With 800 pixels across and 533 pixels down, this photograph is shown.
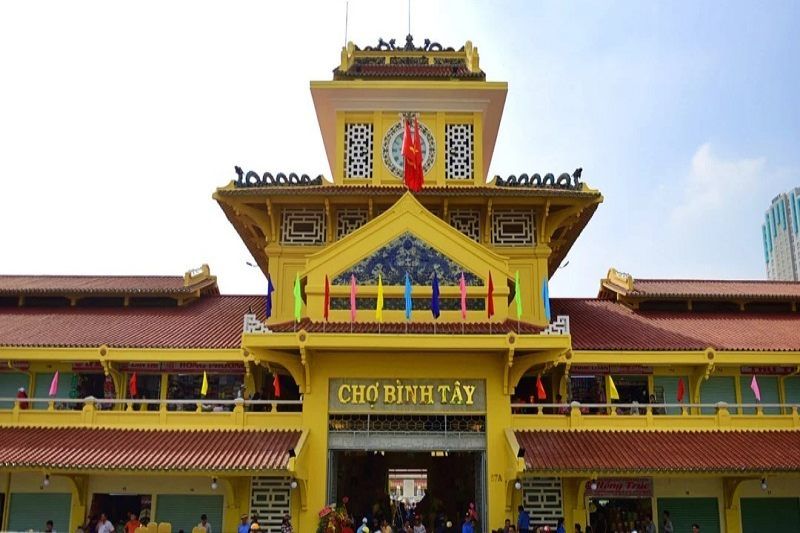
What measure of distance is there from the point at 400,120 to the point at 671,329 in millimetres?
10520

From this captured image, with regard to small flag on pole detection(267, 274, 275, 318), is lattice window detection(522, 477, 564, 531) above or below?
below

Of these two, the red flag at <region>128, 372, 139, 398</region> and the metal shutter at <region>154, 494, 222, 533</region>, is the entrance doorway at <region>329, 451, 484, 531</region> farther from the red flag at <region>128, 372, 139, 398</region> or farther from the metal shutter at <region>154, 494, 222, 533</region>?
the red flag at <region>128, 372, 139, 398</region>

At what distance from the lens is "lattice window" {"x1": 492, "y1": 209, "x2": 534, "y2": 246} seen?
21516 millimetres

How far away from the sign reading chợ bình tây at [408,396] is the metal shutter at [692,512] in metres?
5.90

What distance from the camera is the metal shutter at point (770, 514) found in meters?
19.8

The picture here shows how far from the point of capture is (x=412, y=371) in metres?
18.6

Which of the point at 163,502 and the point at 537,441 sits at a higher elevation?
the point at 537,441

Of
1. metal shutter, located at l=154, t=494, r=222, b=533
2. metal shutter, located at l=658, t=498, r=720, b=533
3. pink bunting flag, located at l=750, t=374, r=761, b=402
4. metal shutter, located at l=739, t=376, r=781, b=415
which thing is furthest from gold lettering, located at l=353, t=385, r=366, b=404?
metal shutter, located at l=739, t=376, r=781, b=415

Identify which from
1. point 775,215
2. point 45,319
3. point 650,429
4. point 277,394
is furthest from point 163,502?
point 775,215

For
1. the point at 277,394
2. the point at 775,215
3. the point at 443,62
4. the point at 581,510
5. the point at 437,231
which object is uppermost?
the point at 775,215

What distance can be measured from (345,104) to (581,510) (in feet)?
45.7

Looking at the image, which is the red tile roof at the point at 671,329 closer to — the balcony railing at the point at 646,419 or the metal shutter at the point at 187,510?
the balcony railing at the point at 646,419

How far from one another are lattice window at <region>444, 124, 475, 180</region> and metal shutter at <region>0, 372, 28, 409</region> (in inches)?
550

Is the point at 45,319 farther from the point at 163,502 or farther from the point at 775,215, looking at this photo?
the point at 775,215
